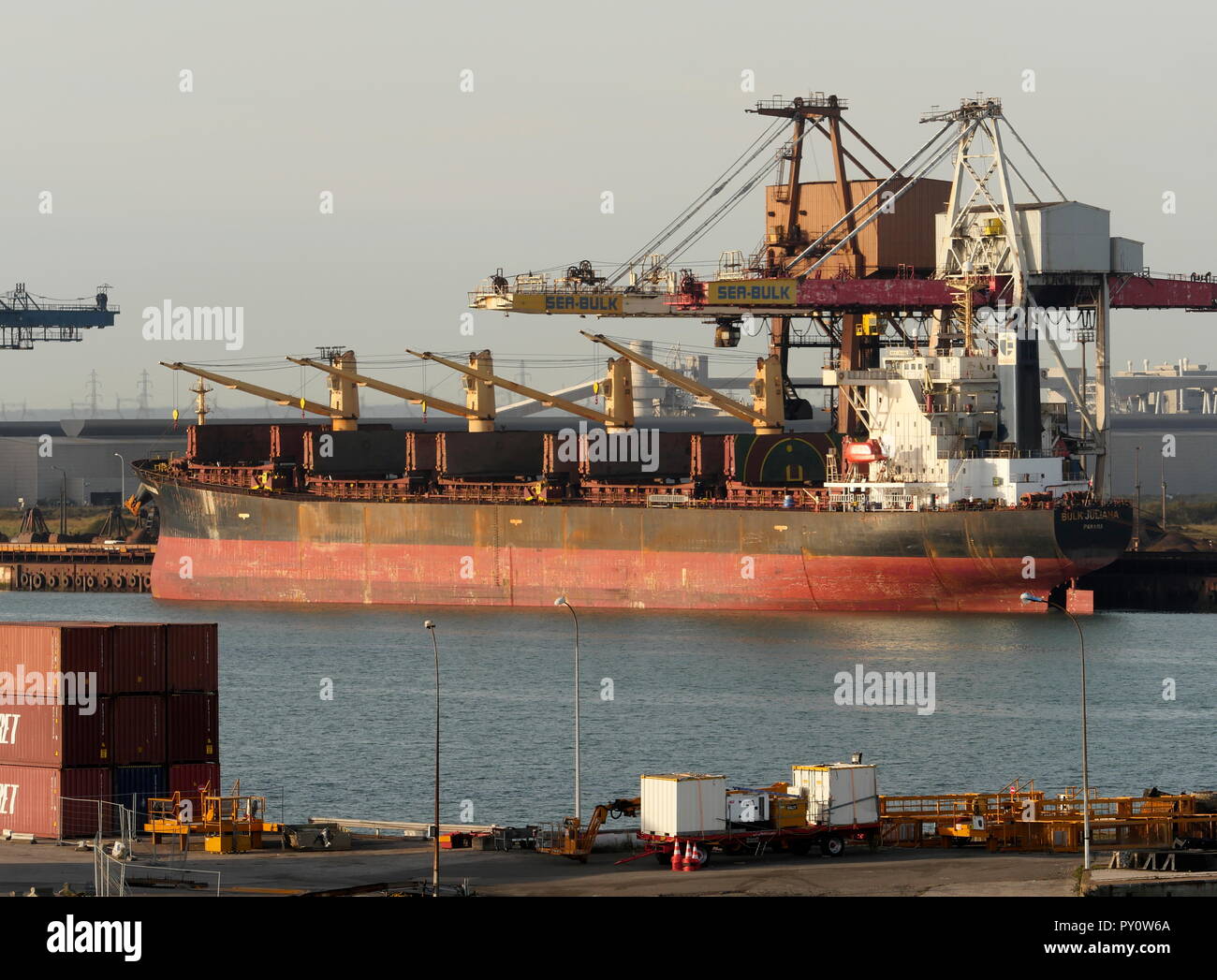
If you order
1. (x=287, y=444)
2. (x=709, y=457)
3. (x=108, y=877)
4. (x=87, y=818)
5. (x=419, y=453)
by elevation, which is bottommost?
(x=108, y=877)

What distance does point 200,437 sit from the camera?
9831 centimetres

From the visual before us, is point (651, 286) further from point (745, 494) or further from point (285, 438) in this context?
point (285, 438)

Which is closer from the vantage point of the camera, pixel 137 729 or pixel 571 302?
pixel 137 729

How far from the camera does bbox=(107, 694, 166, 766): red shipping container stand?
36500mm

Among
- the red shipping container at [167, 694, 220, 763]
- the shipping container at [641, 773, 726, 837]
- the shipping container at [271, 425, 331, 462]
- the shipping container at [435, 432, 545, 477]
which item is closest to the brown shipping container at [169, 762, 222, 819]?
the red shipping container at [167, 694, 220, 763]

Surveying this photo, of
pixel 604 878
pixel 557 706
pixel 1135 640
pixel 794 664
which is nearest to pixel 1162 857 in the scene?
pixel 604 878

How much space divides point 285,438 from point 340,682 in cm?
3560

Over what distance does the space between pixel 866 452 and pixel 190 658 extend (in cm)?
4495

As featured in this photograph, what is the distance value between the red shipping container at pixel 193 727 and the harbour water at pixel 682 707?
5.05 m

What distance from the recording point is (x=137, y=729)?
36781mm

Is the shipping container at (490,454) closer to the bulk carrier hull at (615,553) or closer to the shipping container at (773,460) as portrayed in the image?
the bulk carrier hull at (615,553)

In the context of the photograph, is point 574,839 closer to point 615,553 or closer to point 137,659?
point 137,659

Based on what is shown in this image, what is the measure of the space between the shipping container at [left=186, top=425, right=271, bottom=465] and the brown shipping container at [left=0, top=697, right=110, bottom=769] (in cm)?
6180

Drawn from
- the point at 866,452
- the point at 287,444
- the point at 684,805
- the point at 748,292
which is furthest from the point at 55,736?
the point at 287,444
